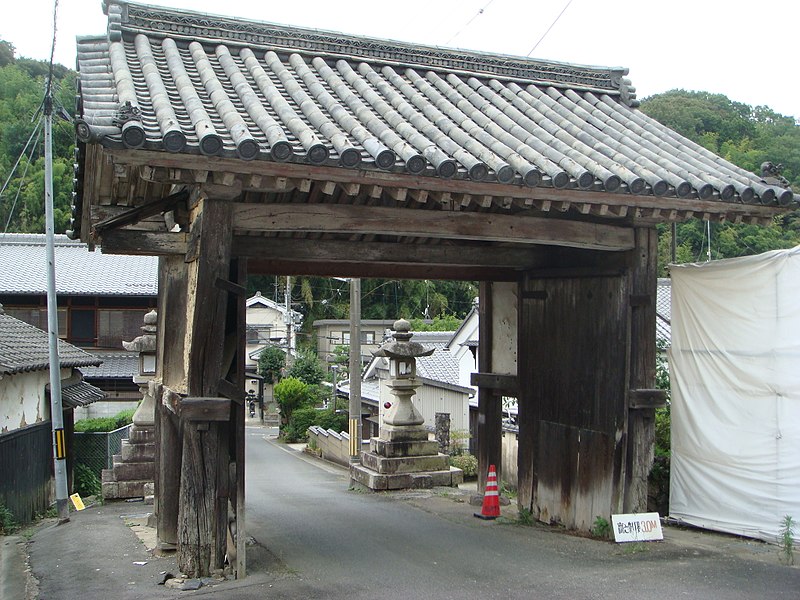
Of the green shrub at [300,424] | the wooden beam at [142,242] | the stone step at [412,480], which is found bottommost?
the green shrub at [300,424]

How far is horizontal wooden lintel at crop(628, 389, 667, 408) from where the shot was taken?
30.5 ft

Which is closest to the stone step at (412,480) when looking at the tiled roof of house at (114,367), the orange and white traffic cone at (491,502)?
the orange and white traffic cone at (491,502)

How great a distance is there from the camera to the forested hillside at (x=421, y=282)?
4197cm

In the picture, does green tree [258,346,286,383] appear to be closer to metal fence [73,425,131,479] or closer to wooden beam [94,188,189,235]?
metal fence [73,425,131,479]

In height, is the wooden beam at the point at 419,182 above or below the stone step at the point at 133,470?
above

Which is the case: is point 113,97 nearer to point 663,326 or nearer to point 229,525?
point 229,525

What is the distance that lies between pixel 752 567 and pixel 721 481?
1433 millimetres

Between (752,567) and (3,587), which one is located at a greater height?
(752,567)

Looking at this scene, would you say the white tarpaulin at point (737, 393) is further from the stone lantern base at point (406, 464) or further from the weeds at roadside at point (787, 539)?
the stone lantern base at point (406, 464)

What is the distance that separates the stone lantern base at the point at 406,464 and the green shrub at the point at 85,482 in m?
8.88

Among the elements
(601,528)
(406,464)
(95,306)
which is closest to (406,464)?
(406,464)

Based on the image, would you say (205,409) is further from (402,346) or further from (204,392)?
(402,346)

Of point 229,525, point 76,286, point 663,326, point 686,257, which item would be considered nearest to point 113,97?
point 229,525

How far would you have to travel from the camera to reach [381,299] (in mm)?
62875
